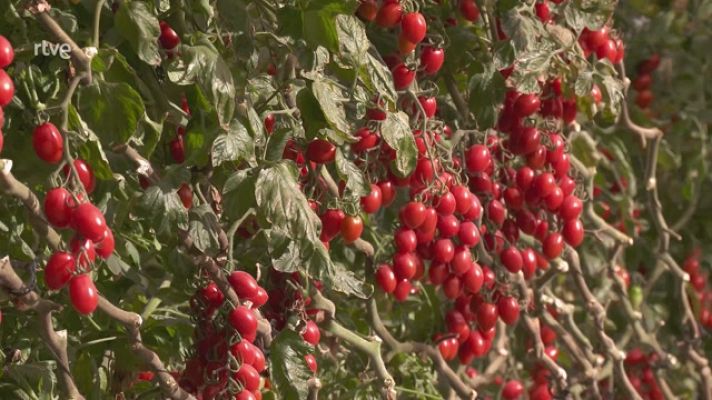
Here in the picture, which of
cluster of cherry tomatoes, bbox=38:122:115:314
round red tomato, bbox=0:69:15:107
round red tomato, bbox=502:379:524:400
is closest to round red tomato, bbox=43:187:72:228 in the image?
cluster of cherry tomatoes, bbox=38:122:115:314

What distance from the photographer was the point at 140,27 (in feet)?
4.25

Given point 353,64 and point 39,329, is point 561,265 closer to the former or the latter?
point 353,64

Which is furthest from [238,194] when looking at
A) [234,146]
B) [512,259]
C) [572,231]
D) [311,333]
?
[572,231]

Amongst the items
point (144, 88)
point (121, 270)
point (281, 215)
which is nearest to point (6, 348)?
point (121, 270)

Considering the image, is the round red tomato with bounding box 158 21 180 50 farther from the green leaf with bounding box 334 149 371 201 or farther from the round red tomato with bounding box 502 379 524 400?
the round red tomato with bounding box 502 379 524 400

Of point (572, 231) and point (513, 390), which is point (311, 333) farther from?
point (513, 390)

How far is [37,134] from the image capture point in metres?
1.15

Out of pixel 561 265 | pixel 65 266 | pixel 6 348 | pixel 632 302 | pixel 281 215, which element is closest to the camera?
pixel 65 266

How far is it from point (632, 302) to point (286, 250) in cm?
142

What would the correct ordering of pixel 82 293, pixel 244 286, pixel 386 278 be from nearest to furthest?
pixel 82 293 → pixel 244 286 → pixel 386 278

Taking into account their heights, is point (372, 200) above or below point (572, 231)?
above

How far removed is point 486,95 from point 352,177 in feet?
1.19

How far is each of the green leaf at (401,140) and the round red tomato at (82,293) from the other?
0.39 metres

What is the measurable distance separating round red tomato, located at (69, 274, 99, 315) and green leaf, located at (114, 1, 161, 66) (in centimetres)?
26
